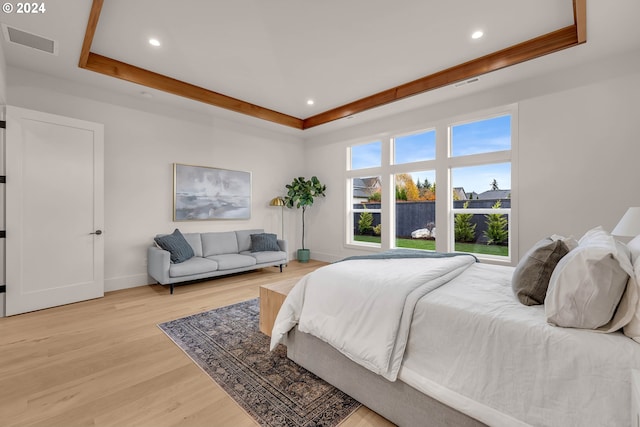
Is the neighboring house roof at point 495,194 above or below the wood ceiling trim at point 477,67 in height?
below

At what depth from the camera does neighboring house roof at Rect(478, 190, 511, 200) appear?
4.08 metres

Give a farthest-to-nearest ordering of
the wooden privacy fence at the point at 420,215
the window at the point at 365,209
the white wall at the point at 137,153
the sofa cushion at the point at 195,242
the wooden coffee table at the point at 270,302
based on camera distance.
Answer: the window at the point at 365,209
the sofa cushion at the point at 195,242
the wooden privacy fence at the point at 420,215
the white wall at the point at 137,153
the wooden coffee table at the point at 270,302

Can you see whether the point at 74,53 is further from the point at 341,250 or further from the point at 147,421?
the point at 341,250

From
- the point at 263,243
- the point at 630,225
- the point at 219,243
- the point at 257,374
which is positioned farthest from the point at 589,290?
the point at 219,243

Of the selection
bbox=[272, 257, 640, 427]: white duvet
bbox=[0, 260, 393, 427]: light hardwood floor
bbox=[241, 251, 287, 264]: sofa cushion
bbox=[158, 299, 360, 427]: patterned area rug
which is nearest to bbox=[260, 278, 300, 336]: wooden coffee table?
bbox=[158, 299, 360, 427]: patterned area rug

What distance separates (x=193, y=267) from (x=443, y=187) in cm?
393

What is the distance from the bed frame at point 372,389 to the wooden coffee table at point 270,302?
31cm

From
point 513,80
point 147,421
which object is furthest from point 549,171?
point 147,421

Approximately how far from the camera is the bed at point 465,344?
1.07 metres

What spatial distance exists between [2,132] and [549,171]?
6260 mm

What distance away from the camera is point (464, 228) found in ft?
14.8

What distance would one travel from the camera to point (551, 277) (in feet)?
4.65

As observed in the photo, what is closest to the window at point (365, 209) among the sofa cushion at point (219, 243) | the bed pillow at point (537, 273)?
the sofa cushion at point (219, 243)

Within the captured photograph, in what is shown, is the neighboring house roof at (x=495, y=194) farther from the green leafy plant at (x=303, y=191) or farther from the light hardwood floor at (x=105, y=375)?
the light hardwood floor at (x=105, y=375)
